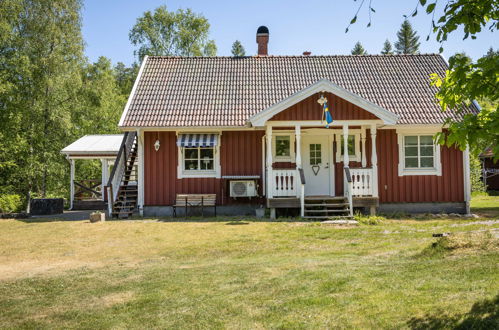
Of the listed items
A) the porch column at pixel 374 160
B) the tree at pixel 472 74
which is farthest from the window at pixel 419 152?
the tree at pixel 472 74

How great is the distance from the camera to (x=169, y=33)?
116 ft

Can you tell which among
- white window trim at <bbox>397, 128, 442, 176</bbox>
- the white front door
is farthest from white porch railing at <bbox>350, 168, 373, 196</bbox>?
white window trim at <bbox>397, 128, 442, 176</bbox>

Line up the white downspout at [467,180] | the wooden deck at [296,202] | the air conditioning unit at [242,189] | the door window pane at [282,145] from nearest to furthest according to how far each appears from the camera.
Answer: the wooden deck at [296,202]
the air conditioning unit at [242,189]
the white downspout at [467,180]
the door window pane at [282,145]

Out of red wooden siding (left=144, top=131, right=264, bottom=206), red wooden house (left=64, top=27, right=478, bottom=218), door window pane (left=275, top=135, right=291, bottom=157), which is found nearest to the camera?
red wooden house (left=64, top=27, right=478, bottom=218)

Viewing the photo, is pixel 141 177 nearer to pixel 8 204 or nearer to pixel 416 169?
pixel 8 204

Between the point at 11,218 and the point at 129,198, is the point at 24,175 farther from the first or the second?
the point at 129,198

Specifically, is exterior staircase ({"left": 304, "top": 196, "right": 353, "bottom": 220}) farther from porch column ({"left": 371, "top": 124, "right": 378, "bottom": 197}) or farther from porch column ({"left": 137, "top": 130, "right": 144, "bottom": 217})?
porch column ({"left": 137, "top": 130, "right": 144, "bottom": 217})

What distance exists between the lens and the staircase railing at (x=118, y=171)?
1463cm

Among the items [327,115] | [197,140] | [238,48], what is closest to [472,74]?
[327,115]

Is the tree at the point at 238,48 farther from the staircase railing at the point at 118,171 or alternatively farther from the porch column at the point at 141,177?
the porch column at the point at 141,177

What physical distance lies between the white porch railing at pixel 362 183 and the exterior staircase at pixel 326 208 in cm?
44

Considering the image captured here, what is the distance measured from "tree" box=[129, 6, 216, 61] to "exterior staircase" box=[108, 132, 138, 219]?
19.0m

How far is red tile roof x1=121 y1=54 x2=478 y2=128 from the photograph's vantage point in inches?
601

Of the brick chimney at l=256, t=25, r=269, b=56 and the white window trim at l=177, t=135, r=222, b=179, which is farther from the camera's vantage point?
the brick chimney at l=256, t=25, r=269, b=56
